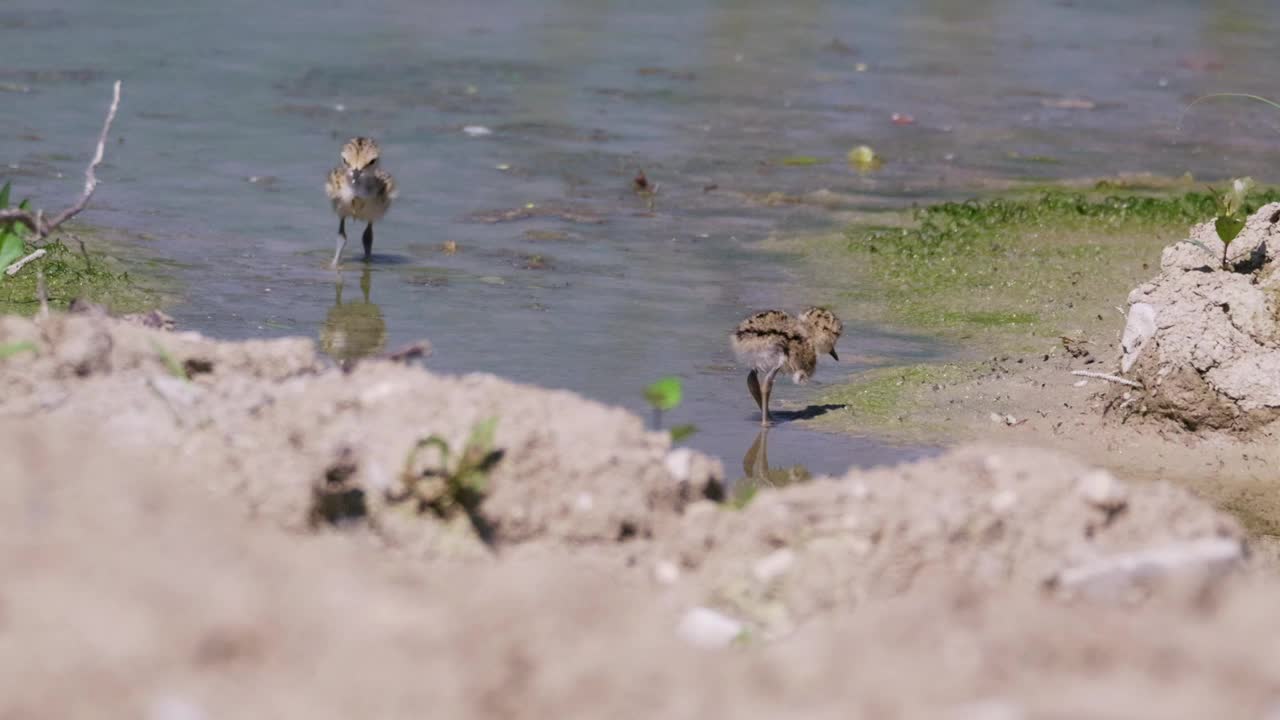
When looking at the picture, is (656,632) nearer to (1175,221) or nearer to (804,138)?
(1175,221)

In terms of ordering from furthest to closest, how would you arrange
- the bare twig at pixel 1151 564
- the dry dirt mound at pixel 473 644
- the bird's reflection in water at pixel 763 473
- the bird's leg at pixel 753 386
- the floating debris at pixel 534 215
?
the floating debris at pixel 534 215 → the bird's leg at pixel 753 386 → the bird's reflection in water at pixel 763 473 → the bare twig at pixel 1151 564 → the dry dirt mound at pixel 473 644

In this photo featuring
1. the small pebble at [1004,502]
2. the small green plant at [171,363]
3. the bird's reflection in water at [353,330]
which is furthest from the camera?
the bird's reflection in water at [353,330]

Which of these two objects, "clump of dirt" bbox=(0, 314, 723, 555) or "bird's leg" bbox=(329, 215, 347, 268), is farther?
"bird's leg" bbox=(329, 215, 347, 268)

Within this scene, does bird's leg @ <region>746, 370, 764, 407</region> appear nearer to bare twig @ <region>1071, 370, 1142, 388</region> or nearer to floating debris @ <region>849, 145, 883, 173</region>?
bare twig @ <region>1071, 370, 1142, 388</region>

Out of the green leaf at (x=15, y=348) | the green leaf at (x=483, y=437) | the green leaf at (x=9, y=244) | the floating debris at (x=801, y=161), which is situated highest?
the floating debris at (x=801, y=161)

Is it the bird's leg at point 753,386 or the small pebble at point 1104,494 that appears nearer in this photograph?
the small pebble at point 1104,494

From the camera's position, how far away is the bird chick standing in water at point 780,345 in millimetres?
8641

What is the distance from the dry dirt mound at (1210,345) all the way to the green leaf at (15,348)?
469cm

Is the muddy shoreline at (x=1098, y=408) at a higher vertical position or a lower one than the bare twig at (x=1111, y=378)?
lower

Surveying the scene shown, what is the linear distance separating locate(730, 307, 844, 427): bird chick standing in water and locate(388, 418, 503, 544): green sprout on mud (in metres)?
3.62

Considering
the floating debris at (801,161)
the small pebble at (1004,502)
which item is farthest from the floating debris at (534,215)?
the small pebble at (1004,502)

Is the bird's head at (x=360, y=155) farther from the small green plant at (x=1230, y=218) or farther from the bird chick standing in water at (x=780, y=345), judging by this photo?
the small green plant at (x=1230, y=218)

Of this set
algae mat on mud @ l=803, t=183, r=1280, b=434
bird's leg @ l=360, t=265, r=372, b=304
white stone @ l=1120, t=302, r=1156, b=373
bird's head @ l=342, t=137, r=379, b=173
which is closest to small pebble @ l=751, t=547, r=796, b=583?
algae mat on mud @ l=803, t=183, r=1280, b=434

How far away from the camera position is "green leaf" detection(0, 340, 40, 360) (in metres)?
5.24
